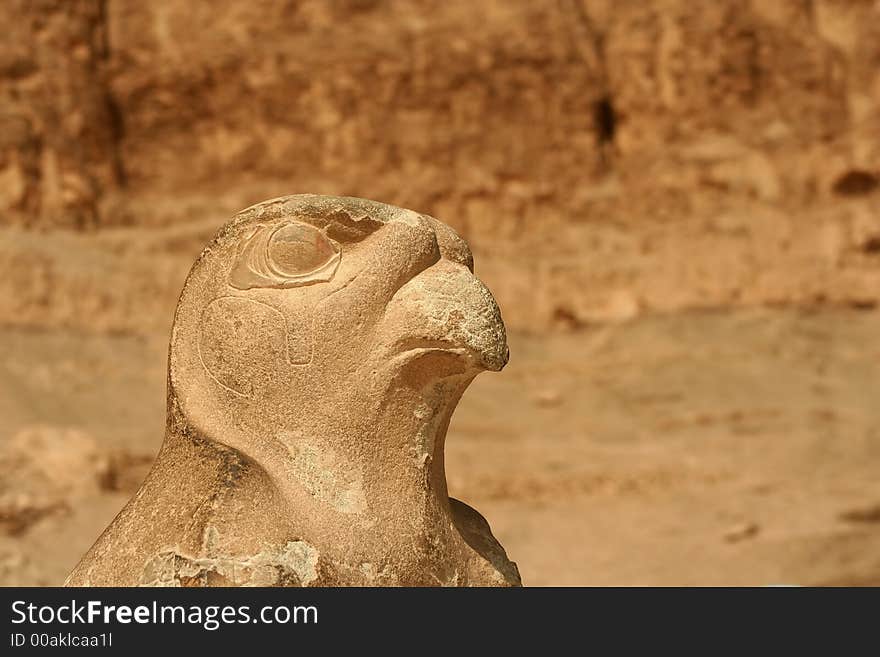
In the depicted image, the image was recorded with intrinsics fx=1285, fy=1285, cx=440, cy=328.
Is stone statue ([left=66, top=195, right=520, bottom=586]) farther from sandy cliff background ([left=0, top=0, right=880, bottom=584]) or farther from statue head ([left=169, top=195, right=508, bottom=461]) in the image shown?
sandy cliff background ([left=0, top=0, right=880, bottom=584])

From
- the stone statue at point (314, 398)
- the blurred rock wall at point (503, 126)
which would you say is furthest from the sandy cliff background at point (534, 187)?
the stone statue at point (314, 398)

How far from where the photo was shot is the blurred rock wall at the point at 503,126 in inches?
650

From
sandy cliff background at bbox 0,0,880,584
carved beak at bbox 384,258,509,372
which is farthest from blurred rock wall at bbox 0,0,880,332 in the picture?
carved beak at bbox 384,258,509,372

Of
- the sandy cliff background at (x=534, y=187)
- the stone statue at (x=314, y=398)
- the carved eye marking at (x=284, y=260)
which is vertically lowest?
the sandy cliff background at (x=534, y=187)

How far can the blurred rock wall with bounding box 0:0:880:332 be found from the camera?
16.5 m

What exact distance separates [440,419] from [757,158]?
1461 cm

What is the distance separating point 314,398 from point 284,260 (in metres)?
0.34

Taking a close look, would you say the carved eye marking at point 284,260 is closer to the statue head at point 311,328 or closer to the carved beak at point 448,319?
the statue head at point 311,328

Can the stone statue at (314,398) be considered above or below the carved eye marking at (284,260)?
below

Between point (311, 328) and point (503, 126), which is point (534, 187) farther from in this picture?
point (311, 328)

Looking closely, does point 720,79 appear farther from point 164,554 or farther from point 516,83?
point 164,554

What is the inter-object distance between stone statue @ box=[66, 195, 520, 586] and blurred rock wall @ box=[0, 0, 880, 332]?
1328cm

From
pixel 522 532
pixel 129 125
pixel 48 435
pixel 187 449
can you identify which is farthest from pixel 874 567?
pixel 129 125

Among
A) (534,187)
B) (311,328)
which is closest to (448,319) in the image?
(311,328)
